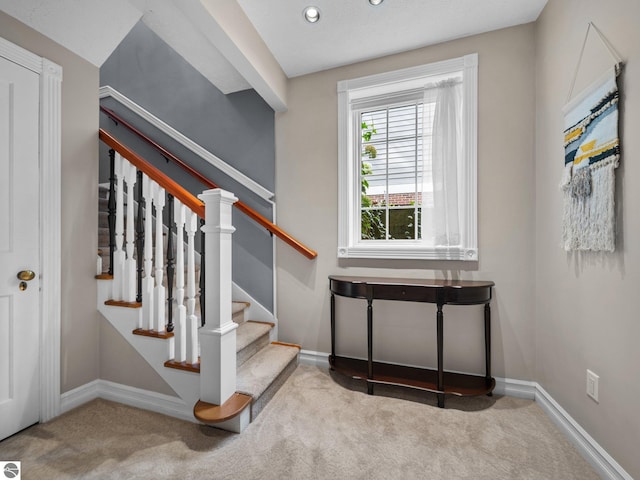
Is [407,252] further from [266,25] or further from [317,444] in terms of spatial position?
[266,25]

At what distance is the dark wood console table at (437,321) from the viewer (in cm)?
185

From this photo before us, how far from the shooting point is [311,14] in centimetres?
→ 193

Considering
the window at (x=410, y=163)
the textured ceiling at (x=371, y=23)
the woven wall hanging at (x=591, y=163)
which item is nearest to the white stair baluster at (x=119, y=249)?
the textured ceiling at (x=371, y=23)

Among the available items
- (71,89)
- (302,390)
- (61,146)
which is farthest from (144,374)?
(71,89)

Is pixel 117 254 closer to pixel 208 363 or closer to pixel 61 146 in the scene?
pixel 61 146

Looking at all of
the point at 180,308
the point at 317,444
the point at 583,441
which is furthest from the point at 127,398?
the point at 583,441

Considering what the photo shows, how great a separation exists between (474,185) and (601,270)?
3.01ft

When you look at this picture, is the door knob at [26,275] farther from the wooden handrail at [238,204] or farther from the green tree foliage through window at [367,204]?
the green tree foliage through window at [367,204]

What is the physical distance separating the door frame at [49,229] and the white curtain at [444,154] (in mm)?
2418

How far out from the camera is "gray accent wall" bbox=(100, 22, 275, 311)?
105 inches

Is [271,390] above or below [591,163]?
below

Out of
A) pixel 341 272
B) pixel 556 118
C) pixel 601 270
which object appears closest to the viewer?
pixel 601 270

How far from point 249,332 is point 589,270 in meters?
2.18

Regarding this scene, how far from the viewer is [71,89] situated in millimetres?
1812
